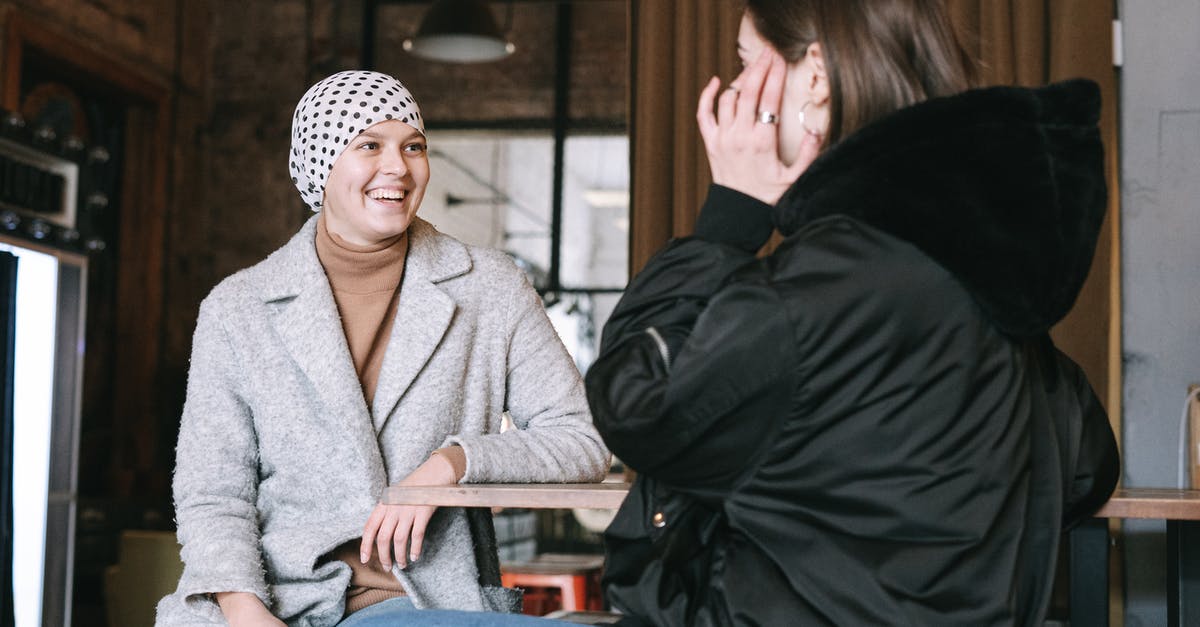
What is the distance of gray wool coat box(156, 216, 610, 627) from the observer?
1.73 meters

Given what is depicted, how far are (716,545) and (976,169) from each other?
15.2 inches

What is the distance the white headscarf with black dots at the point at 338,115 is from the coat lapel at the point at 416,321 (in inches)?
7.7

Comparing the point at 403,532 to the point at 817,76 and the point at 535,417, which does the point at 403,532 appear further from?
the point at 817,76

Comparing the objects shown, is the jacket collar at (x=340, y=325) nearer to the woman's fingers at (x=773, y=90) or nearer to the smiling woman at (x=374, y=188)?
the smiling woman at (x=374, y=188)

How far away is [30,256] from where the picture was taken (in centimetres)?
384

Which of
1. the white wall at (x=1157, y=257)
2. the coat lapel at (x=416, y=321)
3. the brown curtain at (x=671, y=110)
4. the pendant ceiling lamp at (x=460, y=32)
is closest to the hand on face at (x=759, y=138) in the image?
the coat lapel at (x=416, y=321)

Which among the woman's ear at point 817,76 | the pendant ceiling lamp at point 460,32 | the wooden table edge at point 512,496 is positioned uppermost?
the pendant ceiling lamp at point 460,32

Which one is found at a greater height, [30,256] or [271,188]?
[271,188]

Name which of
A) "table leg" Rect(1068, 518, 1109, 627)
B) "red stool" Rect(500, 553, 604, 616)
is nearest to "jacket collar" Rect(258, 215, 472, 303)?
"table leg" Rect(1068, 518, 1109, 627)

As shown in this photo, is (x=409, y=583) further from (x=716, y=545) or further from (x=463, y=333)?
(x=716, y=545)

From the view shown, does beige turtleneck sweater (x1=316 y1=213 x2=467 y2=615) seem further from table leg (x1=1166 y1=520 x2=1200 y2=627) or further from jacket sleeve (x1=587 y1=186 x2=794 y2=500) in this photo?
table leg (x1=1166 y1=520 x2=1200 y2=627)

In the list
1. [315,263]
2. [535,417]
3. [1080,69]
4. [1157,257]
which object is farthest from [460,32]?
[535,417]

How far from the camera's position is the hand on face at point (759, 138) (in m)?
1.14

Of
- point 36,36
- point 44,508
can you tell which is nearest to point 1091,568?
point 44,508
